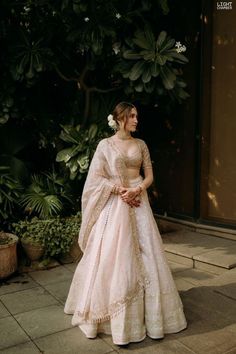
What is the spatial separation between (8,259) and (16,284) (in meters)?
0.32

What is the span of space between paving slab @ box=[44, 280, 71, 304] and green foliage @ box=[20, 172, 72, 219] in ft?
3.78

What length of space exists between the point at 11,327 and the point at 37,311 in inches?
14.6

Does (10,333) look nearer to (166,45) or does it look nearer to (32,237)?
(32,237)

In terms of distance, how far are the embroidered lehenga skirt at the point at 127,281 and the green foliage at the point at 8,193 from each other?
2.39 meters

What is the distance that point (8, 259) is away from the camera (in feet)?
16.1

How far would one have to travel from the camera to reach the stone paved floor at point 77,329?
3.21m

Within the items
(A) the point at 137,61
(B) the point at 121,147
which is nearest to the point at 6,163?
(A) the point at 137,61

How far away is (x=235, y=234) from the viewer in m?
5.88

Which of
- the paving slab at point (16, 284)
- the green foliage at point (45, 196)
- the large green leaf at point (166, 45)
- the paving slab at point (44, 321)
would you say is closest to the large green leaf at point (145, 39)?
the large green leaf at point (166, 45)

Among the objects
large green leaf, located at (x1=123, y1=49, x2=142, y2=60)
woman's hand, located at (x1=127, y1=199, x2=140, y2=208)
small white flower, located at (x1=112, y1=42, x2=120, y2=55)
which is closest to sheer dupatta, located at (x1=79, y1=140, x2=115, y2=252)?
woman's hand, located at (x1=127, y1=199, x2=140, y2=208)

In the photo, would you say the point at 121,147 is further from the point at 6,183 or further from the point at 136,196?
the point at 6,183

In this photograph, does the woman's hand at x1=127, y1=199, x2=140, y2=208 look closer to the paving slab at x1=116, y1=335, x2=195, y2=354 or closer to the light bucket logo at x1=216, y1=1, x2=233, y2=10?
the paving slab at x1=116, y1=335, x2=195, y2=354

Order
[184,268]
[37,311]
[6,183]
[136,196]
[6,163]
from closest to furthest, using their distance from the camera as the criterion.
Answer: [136,196] → [37,311] → [184,268] → [6,183] → [6,163]

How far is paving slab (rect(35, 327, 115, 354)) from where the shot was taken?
3.19m
